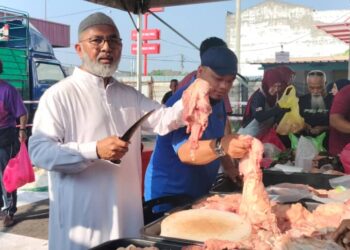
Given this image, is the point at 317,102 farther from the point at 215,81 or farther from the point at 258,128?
the point at 215,81

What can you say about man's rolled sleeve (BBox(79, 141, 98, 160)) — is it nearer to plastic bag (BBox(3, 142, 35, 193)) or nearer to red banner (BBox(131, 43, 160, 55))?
plastic bag (BBox(3, 142, 35, 193))

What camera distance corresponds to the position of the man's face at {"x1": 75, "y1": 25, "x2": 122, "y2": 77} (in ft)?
6.71

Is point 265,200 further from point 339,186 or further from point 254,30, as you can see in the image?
point 254,30

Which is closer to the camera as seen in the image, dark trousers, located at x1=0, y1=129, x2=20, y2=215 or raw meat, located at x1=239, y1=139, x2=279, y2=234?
raw meat, located at x1=239, y1=139, x2=279, y2=234

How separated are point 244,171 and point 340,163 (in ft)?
5.50

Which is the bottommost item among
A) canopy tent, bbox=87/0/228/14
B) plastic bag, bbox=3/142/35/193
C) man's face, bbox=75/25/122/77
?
plastic bag, bbox=3/142/35/193

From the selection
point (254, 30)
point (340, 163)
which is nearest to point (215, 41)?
point (340, 163)

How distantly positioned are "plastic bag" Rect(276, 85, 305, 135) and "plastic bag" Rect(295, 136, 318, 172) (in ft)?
2.16

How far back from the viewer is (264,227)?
5.54 ft

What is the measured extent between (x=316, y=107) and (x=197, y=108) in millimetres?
2945

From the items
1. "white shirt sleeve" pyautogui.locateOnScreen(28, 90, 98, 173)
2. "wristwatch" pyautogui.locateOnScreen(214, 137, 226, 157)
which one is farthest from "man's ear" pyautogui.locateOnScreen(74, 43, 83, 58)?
"wristwatch" pyautogui.locateOnScreen(214, 137, 226, 157)

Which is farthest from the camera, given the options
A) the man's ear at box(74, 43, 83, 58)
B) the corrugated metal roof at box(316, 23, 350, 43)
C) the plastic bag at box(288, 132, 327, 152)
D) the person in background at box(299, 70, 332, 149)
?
the corrugated metal roof at box(316, 23, 350, 43)

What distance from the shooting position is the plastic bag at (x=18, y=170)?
4.56 m

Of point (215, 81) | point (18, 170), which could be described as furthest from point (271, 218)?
point (18, 170)
